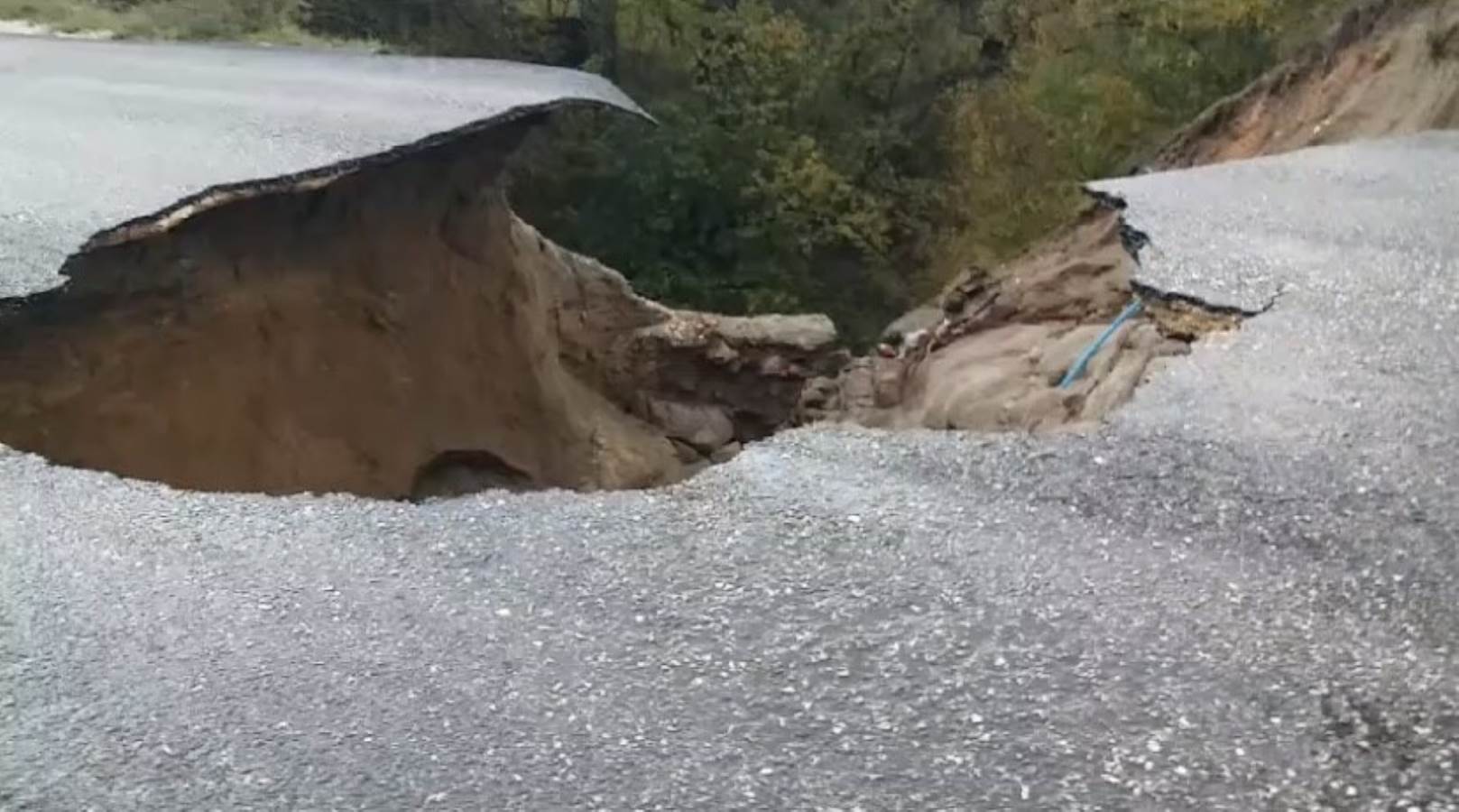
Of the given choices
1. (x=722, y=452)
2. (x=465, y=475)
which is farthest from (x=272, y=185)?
(x=722, y=452)

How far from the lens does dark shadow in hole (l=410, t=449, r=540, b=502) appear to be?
6453 mm

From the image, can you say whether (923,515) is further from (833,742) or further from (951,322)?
(951,322)

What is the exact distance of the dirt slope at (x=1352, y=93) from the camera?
7.04 metres

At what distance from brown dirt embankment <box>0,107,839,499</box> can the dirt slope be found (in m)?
2.69

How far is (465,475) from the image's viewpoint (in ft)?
22.0

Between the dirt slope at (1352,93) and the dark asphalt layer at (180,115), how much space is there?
3.46 meters

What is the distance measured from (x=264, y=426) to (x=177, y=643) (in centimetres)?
336

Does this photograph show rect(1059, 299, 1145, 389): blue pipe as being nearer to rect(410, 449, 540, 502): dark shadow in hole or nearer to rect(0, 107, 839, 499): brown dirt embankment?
rect(0, 107, 839, 499): brown dirt embankment

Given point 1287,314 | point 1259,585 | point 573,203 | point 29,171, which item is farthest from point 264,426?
point 573,203

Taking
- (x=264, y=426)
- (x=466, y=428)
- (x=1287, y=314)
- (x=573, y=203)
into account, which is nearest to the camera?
(x=1287, y=314)

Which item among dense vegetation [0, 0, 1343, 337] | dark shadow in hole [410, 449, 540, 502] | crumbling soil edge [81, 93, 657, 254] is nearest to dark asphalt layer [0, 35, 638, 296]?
crumbling soil edge [81, 93, 657, 254]

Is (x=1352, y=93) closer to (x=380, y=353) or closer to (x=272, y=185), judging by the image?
(x=380, y=353)

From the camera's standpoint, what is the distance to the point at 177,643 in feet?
7.14

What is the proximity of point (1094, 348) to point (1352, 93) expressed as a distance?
4.10 metres
